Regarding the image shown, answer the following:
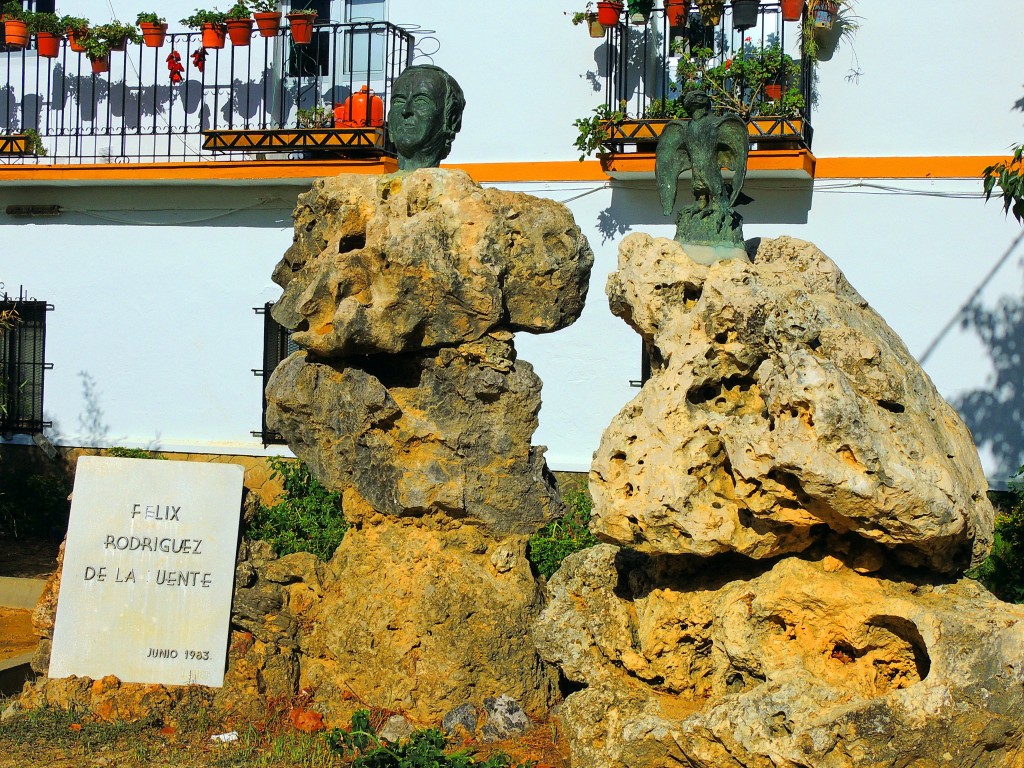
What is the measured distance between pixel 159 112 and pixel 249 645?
7.81 metres

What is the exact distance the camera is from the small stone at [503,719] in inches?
247

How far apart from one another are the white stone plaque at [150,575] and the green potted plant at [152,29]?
22.0 ft

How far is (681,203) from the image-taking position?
11.4m

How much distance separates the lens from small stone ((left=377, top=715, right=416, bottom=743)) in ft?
20.6

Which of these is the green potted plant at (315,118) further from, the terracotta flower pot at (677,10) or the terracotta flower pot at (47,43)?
the terracotta flower pot at (677,10)

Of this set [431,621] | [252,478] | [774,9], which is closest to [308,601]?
[431,621]

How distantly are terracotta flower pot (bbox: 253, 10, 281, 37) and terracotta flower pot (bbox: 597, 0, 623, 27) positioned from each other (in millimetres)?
2941

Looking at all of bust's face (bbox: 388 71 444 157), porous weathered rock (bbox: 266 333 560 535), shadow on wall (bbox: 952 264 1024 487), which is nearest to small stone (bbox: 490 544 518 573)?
porous weathered rock (bbox: 266 333 560 535)

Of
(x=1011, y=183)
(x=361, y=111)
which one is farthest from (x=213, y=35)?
(x=1011, y=183)

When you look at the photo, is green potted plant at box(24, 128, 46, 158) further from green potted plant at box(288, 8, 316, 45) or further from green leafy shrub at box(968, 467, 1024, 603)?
green leafy shrub at box(968, 467, 1024, 603)

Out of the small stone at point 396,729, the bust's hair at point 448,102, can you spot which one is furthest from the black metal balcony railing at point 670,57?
the small stone at point 396,729

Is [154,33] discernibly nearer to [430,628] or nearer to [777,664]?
[430,628]

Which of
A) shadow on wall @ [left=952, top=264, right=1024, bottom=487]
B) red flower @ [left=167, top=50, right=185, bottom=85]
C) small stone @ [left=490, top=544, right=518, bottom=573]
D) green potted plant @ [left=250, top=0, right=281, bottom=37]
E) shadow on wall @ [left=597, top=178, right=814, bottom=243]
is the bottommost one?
small stone @ [left=490, top=544, right=518, bottom=573]

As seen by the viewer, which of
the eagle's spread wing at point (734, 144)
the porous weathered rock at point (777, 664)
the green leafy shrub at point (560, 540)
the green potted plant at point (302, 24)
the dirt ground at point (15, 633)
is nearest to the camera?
the porous weathered rock at point (777, 664)
